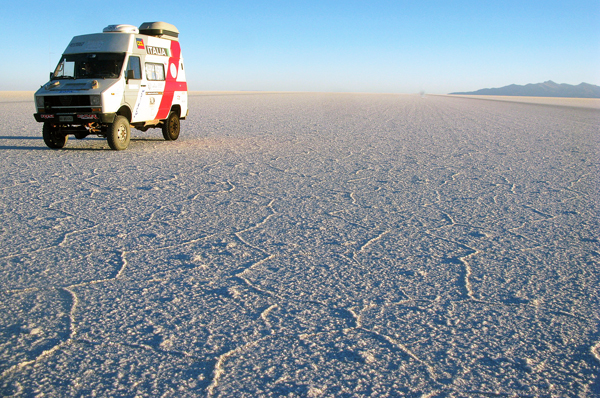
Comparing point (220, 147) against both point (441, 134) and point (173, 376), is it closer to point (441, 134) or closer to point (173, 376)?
point (441, 134)

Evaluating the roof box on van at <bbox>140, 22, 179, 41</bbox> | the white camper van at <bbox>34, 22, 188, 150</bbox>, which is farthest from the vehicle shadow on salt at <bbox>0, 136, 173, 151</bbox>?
the roof box on van at <bbox>140, 22, 179, 41</bbox>

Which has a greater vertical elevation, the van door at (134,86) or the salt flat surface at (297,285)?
the van door at (134,86)

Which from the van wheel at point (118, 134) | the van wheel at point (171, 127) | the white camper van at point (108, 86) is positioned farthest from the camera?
the van wheel at point (171, 127)

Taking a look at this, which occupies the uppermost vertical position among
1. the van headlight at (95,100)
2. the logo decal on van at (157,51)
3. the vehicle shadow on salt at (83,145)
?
the logo decal on van at (157,51)

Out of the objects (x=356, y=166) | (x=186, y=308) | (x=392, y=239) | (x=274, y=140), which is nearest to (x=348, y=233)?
(x=392, y=239)

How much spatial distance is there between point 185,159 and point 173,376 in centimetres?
667

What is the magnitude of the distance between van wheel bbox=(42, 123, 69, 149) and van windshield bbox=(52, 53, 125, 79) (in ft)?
3.26

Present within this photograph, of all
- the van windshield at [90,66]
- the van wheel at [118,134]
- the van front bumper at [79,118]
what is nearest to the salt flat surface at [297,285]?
the van front bumper at [79,118]

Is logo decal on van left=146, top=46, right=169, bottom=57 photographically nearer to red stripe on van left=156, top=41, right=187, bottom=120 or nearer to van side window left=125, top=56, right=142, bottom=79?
red stripe on van left=156, top=41, right=187, bottom=120

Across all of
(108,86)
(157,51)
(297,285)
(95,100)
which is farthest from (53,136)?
(297,285)

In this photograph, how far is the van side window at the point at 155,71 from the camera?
9.77 m

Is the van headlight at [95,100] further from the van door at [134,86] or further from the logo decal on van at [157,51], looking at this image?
the logo decal on van at [157,51]

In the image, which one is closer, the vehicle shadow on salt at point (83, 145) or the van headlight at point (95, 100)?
Result: the van headlight at point (95, 100)

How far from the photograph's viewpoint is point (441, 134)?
13.8 meters
